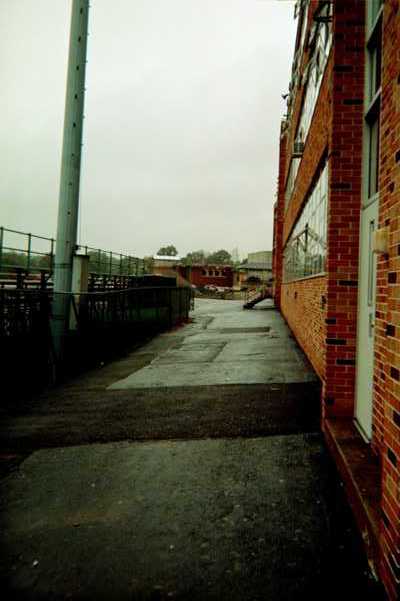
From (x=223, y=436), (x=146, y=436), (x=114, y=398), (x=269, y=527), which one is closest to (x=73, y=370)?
(x=114, y=398)

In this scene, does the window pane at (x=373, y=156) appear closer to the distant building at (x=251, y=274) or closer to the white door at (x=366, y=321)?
the white door at (x=366, y=321)

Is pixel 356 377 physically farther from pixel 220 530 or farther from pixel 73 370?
pixel 73 370

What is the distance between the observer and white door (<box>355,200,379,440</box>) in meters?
3.63

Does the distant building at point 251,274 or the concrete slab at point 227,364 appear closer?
the concrete slab at point 227,364

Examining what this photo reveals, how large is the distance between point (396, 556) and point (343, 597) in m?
0.43

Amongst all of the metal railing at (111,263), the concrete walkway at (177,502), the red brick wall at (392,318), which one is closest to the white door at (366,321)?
the concrete walkway at (177,502)

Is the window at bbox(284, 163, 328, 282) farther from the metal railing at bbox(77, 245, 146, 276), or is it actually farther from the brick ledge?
the metal railing at bbox(77, 245, 146, 276)

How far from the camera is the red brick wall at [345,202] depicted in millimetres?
4102

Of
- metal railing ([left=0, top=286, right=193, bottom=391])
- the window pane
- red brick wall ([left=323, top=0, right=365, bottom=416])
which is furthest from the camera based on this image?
metal railing ([left=0, top=286, right=193, bottom=391])

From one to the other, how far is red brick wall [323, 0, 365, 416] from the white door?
99mm

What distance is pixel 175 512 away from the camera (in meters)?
3.00

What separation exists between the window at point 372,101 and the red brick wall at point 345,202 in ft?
0.30

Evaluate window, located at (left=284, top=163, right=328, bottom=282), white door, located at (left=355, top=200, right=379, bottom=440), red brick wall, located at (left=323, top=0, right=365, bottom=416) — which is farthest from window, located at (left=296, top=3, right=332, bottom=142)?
white door, located at (left=355, top=200, right=379, bottom=440)

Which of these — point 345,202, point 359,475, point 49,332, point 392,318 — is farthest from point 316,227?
point 392,318
